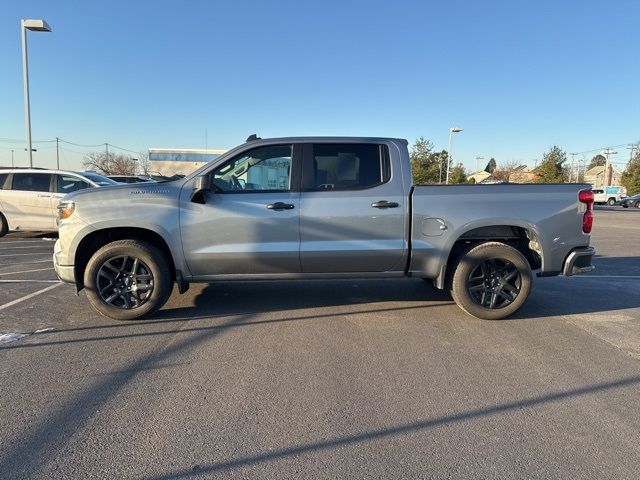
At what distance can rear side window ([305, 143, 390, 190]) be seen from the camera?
5.10 meters

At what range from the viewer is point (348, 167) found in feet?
17.0

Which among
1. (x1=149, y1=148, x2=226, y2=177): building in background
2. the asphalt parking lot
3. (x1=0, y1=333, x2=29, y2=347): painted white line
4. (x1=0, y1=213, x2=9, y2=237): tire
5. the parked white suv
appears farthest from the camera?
(x1=149, y1=148, x2=226, y2=177): building in background

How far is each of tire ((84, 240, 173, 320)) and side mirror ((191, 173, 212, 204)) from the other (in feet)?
2.46

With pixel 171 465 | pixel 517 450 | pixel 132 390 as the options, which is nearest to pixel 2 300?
pixel 132 390

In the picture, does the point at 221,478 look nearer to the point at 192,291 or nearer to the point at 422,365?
the point at 422,365

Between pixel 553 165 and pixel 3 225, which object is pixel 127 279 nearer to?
pixel 3 225

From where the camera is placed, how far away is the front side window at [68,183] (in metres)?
11.1

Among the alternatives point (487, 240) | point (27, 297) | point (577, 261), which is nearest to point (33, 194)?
point (27, 297)

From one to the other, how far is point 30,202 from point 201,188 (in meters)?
8.69

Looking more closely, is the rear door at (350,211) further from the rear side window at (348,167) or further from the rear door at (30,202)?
the rear door at (30,202)

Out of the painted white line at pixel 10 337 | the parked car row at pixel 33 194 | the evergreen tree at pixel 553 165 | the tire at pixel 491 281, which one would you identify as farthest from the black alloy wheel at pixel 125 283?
the evergreen tree at pixel 553 165

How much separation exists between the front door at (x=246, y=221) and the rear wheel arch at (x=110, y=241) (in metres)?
0.30

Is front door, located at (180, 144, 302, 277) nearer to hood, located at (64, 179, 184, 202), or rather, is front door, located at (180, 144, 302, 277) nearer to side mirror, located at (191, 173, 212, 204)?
side mirror, located at (191, 173, 212, 204)

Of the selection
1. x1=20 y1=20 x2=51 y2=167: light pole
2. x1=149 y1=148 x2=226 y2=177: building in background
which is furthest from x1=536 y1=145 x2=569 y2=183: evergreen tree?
x1=20 y1=20 x2=51 y2=167: light pole
